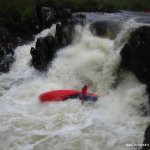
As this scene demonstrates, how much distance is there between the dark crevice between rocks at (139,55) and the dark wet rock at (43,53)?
436cm

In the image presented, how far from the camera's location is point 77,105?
11102mm

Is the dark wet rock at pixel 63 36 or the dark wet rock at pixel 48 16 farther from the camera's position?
the dark wet rock at pixel 48 16

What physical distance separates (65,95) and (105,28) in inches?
234

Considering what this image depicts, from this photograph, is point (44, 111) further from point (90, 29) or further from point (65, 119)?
point (90, 29)

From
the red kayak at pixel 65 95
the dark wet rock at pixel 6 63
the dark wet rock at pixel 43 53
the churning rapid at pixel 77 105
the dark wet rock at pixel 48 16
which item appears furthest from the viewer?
the dark wet rock at pixel 48 16

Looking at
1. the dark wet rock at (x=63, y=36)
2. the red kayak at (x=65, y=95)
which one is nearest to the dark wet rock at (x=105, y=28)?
the dark wet rock at (x=63, y=36)

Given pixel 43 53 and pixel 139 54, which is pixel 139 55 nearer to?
pixel 139 54

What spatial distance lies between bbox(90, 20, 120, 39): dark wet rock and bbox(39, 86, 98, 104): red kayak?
16.3ft

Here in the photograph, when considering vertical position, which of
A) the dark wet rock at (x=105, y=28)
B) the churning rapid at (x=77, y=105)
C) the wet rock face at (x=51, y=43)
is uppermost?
the dark wet rock at (x=105, y=28)

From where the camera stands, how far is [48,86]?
13.0 m

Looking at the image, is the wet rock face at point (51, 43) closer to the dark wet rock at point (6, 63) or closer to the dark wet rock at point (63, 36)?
the dark wet rock at point (63, 36)

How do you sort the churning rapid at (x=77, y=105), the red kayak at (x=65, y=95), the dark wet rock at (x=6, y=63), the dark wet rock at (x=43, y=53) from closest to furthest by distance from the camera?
the churning rapid at (x=77, y=105)
the red kayak at (x=65, y=95)
the dark wet rock at (x=43, y=53)
the dark wet rock at (x=6, y=63)

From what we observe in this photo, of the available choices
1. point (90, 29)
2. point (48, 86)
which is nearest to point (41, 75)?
point (48, 86)

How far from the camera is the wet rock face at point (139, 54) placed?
1138 cm
